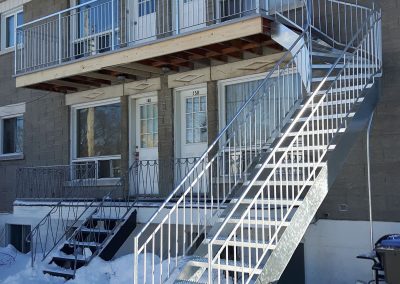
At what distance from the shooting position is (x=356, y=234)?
A: 7977 mm

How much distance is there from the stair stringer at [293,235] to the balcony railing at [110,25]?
3.98m

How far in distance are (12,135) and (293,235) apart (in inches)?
407

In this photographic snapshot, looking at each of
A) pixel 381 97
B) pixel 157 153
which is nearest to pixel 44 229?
pixel 157 153

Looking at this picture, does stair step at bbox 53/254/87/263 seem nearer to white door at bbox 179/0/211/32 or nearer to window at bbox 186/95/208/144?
window at bbox 186/95/208/144

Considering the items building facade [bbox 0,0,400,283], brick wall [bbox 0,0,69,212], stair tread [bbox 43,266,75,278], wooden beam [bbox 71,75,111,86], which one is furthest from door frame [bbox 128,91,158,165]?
stair tread [bbox 43,266,75,278]

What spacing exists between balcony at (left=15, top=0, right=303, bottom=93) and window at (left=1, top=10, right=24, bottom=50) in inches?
35.5

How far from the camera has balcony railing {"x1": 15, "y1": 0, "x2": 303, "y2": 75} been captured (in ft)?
32.9

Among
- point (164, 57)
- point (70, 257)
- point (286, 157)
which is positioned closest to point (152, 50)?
point (164, 57)

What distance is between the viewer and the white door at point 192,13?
1020 cm

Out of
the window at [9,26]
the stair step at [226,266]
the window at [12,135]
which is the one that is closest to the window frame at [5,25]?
the window at [9,26]

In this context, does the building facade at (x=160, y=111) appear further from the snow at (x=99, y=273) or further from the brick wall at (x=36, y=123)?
the snow at (x=99, y=273)

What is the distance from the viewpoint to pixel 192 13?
1039 cm

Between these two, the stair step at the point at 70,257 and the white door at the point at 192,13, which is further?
the white door at the point at 192,13

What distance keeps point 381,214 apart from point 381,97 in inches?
66.5
